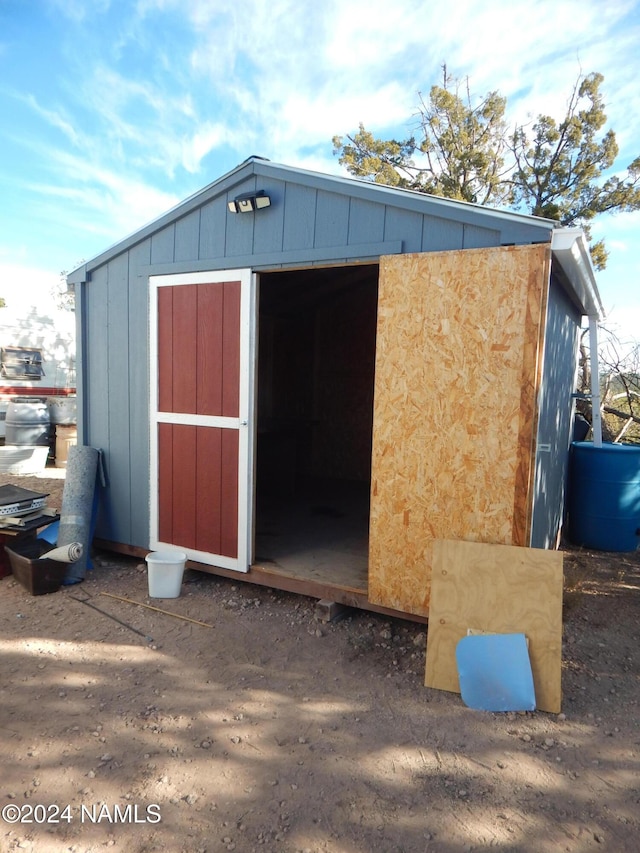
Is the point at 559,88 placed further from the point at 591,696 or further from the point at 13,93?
the point at 591,696

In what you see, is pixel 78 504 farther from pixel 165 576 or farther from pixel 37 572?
pixel 165 576

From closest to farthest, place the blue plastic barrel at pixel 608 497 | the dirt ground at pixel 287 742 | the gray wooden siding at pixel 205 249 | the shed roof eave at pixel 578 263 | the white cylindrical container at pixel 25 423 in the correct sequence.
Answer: the dirt ground at pixel 287 742 → the shed roof eave at pixel 578 263 → the gray wooden siding at pixel 205 249 → the blue plastic barrel at pixel 608 497 → the white cylindrical container at pixel 25 423

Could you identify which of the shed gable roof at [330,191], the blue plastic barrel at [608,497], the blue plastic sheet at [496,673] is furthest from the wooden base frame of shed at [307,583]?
the blue plastic barrel at [608,497]

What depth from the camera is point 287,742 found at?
2340 mm

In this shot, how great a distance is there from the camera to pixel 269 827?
6.08 feet

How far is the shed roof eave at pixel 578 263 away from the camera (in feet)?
9.33

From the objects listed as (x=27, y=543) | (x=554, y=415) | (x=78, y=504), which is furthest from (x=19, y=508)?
(x=554, y=415)

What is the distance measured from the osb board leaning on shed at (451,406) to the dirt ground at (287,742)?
0.68 metres

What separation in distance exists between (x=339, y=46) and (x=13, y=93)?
271 inches

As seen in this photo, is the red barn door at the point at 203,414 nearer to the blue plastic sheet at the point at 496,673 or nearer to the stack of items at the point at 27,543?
the stack of items at the point at 27,543

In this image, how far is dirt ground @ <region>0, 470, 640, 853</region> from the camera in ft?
6.07

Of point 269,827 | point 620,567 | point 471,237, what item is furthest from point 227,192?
point 620,567

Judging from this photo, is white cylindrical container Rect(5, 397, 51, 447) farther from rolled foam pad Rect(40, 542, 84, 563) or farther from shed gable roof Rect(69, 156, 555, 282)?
rolled foam pad Rect(40, 542, 84, 563)

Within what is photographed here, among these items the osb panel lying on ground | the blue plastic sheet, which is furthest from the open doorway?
the blue plastic sheet
